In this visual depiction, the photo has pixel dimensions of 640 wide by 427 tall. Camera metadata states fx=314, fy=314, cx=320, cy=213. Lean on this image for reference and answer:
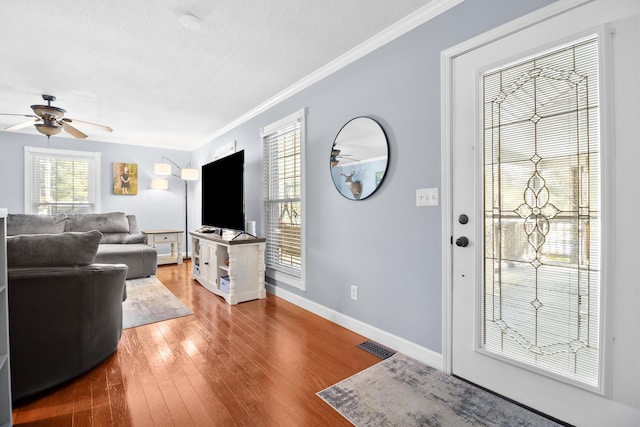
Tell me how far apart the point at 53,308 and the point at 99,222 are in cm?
382


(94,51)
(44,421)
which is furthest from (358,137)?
(44,421)

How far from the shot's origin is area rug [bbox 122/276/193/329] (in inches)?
118

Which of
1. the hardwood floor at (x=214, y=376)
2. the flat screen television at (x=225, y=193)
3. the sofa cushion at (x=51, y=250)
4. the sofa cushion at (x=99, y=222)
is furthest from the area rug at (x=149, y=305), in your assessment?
the sofa cushion at (x=99, y=222)

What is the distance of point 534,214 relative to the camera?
5.45 feet

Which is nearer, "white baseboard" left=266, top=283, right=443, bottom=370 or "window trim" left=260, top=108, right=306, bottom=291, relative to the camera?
"white baseboard" left=266, top=283, right=443, bottom=370

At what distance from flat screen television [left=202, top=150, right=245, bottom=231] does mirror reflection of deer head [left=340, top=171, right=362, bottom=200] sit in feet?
4.49

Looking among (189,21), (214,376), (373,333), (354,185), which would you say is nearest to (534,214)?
(354,185)

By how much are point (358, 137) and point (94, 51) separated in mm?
2348

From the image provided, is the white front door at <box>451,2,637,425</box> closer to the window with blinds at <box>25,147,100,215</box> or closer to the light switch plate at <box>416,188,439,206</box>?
the light switch plate at <box>416,188,439,206</box>

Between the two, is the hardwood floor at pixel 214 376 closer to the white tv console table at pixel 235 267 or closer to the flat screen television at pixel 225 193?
the white tv console table at pixel 235 267

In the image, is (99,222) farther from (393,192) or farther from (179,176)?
(393,192)

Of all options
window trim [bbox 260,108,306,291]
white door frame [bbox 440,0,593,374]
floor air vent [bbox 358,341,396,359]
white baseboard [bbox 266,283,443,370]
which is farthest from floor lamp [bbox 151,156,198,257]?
white door frame [bbox 440,0,593,374]

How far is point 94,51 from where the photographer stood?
2.65 metres

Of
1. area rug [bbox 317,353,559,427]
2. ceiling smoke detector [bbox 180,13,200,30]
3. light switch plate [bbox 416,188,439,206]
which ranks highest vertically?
ceiling smoke detector [bbox 180,13,200,30]
